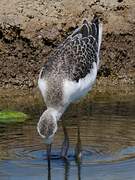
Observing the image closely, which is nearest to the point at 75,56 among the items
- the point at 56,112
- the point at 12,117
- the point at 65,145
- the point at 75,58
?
the point at 75,58

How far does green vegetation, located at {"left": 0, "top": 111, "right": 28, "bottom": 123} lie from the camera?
12202mm

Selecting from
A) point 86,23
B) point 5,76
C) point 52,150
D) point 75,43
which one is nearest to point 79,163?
point 52,150

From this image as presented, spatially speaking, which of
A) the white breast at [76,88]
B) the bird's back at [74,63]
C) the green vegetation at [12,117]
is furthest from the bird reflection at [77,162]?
the green vegetation at [12,117]

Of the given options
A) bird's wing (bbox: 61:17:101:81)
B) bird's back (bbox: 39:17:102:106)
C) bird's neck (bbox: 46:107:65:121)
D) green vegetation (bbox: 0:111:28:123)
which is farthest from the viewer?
green vegetation (bbox: 0:111:28:123)

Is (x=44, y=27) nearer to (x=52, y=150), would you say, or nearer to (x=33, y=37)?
(x=33, y=37)

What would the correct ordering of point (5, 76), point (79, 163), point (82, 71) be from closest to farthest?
point (79, 163), point (82, 71), point (5, 76)

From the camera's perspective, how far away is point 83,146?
1112 centimetres

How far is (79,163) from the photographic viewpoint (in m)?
10.4

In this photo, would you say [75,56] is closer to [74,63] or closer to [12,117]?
[74,63]

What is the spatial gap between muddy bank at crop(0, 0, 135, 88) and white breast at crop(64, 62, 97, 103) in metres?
3.28

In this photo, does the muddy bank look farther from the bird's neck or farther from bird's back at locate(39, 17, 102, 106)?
the bird's neck

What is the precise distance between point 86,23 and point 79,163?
→ 2611 millimetres

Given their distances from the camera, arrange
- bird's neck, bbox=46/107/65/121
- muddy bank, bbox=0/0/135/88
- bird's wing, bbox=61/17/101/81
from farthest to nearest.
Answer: muddy bank, bbox=0/0/135/88, bird's wing, bbox=61/17/101/81, bird's neck, bbox=46/107/65/121

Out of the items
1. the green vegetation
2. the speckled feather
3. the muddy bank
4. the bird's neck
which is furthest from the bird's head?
the muddy bank
